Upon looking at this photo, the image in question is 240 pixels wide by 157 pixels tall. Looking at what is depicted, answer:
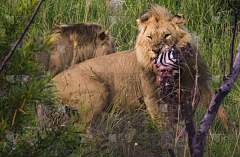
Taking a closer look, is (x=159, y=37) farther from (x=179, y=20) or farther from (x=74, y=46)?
(x=74, y=46)

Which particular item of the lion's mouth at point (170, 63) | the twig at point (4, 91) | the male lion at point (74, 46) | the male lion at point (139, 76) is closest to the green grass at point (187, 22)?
the male lion at point (139, 76)

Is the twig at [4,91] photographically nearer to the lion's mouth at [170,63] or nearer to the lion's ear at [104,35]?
the lion's mouth at [170,63]

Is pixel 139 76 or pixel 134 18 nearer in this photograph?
pixel 139 76

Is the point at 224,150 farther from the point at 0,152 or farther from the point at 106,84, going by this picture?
the point at 0,152

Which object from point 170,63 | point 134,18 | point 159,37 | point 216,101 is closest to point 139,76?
point 159,37

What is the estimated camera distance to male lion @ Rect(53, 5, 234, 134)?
10.8ft

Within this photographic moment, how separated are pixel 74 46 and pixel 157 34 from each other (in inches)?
58.9

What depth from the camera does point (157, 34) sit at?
10.8ft

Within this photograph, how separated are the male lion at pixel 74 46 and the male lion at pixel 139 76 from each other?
62cm

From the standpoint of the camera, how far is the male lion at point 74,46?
420 centimetres

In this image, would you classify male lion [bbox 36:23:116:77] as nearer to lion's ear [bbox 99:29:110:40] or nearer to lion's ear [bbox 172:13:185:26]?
lion's ear [bbox 99:29:110:40]

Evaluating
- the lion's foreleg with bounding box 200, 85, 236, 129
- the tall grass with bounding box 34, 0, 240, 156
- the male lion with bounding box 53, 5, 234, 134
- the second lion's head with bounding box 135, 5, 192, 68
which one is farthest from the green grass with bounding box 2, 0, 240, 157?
the second lion's head with bounding box 135, 5, 192, 68

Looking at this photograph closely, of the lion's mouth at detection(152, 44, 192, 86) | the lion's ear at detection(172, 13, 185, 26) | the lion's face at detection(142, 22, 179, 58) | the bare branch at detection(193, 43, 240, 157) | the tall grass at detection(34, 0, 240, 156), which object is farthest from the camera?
the tall grass at detection(34, 0, 240, 156)

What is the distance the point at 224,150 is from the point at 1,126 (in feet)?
6.79
